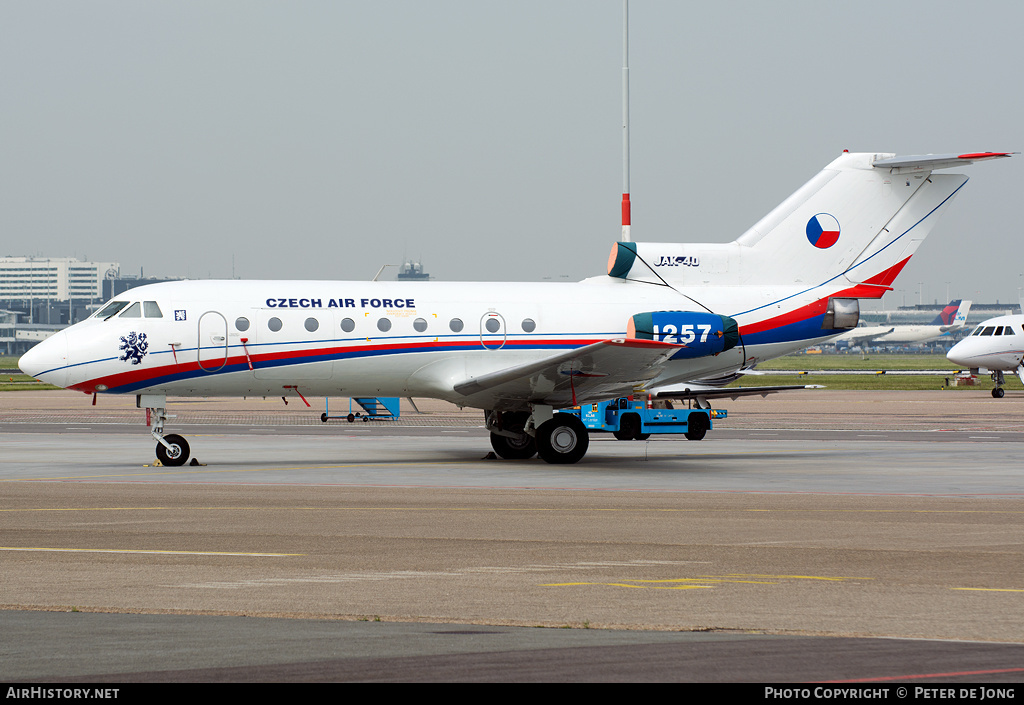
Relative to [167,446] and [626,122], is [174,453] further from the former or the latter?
[626,122]

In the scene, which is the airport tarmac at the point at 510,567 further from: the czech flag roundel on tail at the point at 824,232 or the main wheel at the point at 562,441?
the czech flag roundel on tail at the point at 824,232

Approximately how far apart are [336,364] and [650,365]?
22.2 feet

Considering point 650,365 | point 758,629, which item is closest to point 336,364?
point 650,365

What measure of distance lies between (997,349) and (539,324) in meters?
37.9

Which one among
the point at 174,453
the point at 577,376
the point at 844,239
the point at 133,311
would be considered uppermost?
the point at 844,239

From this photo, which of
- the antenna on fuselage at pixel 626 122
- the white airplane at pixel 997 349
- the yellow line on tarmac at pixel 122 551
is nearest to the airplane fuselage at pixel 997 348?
the white airplane at pixel 997 349

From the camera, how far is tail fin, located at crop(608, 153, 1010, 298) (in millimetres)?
27703

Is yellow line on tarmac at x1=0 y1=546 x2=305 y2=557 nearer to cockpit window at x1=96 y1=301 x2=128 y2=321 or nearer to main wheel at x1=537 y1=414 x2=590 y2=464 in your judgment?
cockpit window at x1=96 y1=301 x2=128 y2=321

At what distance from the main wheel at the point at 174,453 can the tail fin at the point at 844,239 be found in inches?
413

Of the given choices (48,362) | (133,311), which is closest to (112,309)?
(133,311)

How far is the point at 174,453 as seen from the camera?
24.1 metres
